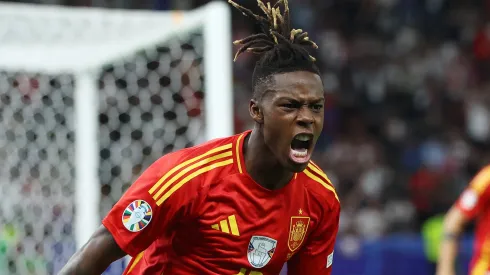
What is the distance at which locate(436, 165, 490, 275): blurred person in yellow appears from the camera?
4969 millimetres

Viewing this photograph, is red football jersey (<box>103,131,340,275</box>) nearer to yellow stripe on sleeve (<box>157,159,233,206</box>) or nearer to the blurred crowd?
yellow stripe on sleeve (<box>157,159,233,206</box>)

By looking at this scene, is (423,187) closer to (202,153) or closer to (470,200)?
(470,200)

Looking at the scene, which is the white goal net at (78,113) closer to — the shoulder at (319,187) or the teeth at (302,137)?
the shoulder at (319,187)

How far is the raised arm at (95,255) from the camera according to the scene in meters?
2.94

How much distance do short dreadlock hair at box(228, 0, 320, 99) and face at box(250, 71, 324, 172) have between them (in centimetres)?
4

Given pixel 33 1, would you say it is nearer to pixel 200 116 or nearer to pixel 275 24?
pixel 200 116

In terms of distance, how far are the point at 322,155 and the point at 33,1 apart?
143 inches

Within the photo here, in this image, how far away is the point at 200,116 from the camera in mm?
5684

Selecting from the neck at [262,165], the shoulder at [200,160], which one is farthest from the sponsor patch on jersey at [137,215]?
the neck at [262,165]

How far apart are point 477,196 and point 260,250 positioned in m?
2.18

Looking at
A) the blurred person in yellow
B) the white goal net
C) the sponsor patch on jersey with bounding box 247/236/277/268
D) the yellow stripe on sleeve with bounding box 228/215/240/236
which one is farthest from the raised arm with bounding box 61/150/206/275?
the white goal net

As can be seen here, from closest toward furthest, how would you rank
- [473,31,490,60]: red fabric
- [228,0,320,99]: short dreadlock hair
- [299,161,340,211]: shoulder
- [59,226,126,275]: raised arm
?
[59,226,126,275]: raised arm, [228,0,320,99]: short dreadlock hair, [299,161,340,211]: shoulder, [473,31,490,60]: red fabric

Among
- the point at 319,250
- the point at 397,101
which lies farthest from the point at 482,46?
the point at 319,250

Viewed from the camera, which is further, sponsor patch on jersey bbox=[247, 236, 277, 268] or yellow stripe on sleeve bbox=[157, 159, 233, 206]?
sponsor patch on jersey bbox=[247, 236, 277, 268]
